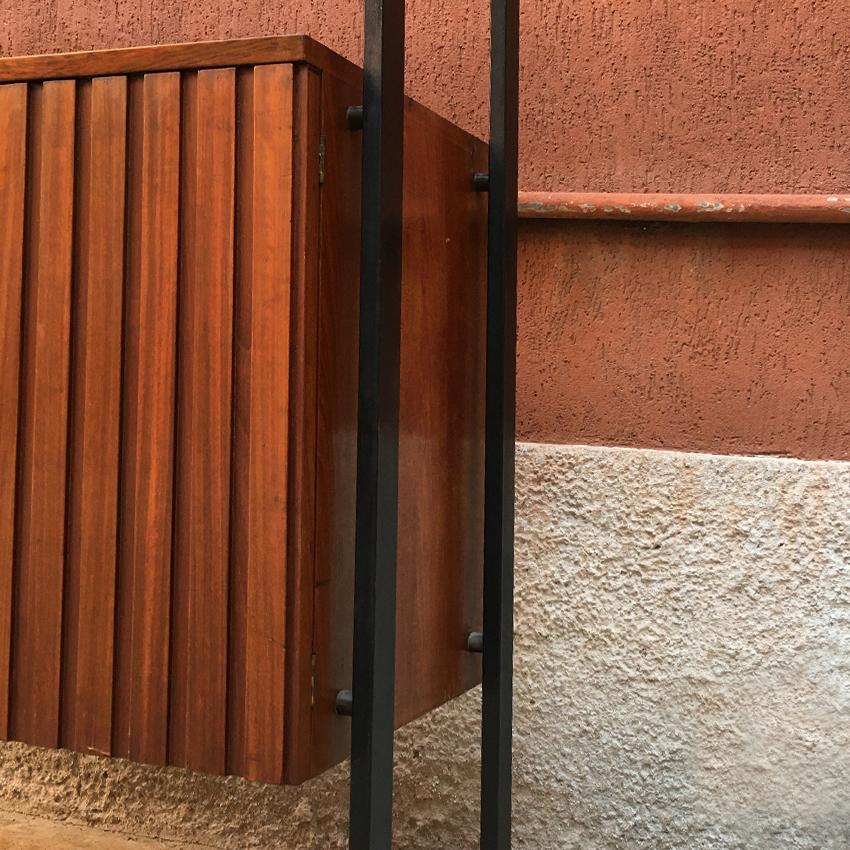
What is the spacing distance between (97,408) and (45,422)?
11cm

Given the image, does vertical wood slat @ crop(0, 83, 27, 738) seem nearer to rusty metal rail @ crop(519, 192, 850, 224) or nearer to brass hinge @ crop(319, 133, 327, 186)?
brass hinge @ crop(319, 133, 327, 186)

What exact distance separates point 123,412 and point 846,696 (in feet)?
5.62

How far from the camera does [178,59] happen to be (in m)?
1.88

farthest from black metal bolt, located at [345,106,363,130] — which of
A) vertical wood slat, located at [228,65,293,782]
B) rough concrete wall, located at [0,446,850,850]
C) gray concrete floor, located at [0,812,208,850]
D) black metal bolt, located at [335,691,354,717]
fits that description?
gray concrete floor, located at [0,812,208,850]

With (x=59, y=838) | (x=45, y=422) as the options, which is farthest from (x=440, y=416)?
(x=59, y=838)

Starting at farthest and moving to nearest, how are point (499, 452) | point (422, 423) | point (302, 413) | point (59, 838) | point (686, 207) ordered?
point (59, 838), point (686, 207), point (499, 452), point (422, 423), point (302, 413)

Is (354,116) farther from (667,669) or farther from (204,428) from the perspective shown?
(667,669)

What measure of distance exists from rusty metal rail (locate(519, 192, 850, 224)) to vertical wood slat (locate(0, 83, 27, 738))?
1291 mm

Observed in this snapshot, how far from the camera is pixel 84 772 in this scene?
11.0 ft

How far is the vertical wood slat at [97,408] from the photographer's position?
1919 mm

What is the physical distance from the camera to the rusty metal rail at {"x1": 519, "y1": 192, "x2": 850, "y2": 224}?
2.69 metres

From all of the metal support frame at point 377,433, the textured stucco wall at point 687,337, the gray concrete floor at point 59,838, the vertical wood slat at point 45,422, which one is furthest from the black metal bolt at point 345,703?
the gray concrete floor at point 59,838

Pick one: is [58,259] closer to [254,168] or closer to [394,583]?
[254,168]

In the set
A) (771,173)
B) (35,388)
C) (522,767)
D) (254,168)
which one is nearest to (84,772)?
(522,767)
